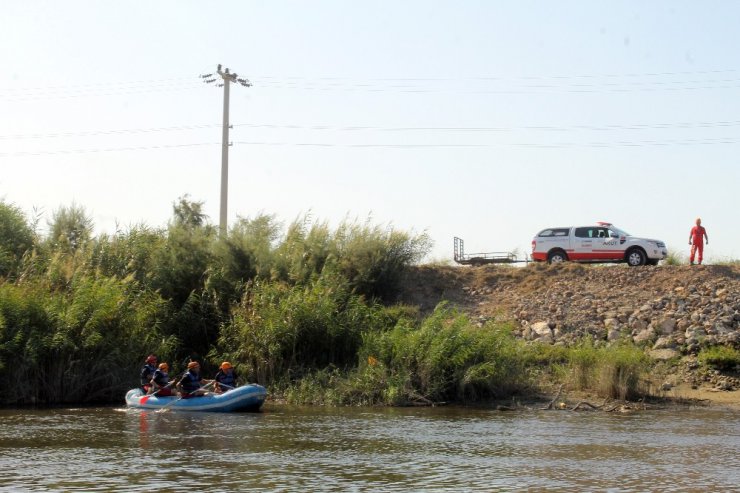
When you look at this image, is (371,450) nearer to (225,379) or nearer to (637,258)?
(225,379)

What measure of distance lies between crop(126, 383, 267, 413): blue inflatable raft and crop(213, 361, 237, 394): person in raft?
0.43 metres

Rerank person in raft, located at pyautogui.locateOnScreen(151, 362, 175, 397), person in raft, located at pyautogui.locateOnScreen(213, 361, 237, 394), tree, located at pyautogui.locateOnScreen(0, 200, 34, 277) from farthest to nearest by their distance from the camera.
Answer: tree, located at pyautogui.locateOnScreen(0, 200, 34, 277)
person in raft, located at pyautogui.locateOnScreen(213, 361, 237, 394)
person in raft, located at pyautogui.locateOnScreen(151, 362, 175, 397)

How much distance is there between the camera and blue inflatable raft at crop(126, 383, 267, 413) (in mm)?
25875

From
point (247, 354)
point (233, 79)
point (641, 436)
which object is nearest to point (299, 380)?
point (247, 354)

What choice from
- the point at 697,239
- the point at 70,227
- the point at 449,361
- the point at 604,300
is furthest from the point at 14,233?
the point at 697,239

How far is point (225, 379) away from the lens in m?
27.2

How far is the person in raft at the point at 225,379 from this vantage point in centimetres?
2691

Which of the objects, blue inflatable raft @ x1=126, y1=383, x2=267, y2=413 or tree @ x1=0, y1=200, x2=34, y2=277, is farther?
tree @ x1=0, y1=200, x2=34, y2=277

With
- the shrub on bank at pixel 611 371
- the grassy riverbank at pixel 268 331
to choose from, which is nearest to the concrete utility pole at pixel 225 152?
the grassy riverbank at pixel 268 331

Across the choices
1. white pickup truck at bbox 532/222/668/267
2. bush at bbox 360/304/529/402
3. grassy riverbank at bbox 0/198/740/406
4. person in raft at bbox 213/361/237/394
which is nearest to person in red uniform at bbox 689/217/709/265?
white pickup truck at bbox 532/222/668/267

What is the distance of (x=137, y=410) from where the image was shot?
26.3 meters

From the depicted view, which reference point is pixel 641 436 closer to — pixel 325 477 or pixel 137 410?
pixel 325 477

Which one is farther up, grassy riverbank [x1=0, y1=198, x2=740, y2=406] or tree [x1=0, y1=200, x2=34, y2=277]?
tree [x1=0, y1=200, x2=34, y2=277]

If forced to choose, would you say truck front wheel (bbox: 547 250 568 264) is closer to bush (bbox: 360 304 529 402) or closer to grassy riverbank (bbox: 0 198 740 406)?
grassy riverbank (bbox: 0 198 740 406)
